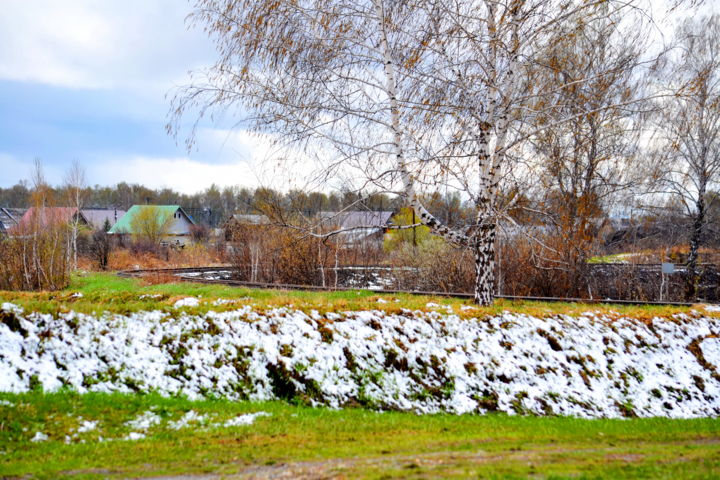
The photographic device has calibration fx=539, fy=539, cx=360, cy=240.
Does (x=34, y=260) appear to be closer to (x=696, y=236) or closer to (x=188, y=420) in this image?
(x=188, y=420)

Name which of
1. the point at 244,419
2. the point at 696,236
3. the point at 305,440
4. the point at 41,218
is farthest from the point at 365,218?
the point at 696,236

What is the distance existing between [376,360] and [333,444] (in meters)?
2.55

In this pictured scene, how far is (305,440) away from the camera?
476 centimetres

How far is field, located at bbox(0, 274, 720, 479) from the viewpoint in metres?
3.83

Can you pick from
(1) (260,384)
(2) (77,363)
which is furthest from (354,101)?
(2) (77,363)

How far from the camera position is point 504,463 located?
400 cm

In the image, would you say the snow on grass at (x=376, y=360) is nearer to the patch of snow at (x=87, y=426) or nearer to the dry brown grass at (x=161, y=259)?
the patch of snow at (x=87, y=426)

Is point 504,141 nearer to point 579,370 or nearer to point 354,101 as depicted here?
point 354,101

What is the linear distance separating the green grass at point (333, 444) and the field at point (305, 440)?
13 millimetres

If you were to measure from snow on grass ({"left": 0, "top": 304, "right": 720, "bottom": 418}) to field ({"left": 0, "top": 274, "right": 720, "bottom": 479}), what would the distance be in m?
0.19

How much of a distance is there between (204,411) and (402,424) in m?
2.03

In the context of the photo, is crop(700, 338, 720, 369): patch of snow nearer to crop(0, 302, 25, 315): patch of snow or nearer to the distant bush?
crop(0, 302, 25, 315): patch of snow

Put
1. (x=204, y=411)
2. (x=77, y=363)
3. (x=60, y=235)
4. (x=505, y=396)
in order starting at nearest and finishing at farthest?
(x=204, y=411) < (x=77, y=363) < (x=505, y=396) < (x=60, y=235)

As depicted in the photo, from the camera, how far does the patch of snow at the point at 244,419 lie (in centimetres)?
512
